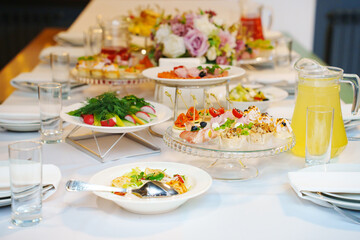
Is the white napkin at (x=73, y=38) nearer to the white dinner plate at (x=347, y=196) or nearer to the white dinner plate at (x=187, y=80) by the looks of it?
the white dinner plate at (x=187, y=80)

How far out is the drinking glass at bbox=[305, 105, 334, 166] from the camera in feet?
4.11

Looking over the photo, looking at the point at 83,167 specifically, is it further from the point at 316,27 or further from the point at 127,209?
the point at 316,27

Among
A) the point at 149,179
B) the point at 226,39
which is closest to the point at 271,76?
the point at 226,39

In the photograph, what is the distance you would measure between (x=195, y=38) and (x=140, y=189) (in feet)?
3.69

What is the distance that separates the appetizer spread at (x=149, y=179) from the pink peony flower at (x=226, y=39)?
1092 millimetres

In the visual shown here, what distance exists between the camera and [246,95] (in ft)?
5.92

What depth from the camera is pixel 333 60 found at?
5512 millimetres

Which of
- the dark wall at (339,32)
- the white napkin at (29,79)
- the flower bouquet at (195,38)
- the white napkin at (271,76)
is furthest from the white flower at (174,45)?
the dark wall at (339,32)

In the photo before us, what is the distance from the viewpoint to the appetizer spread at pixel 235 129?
1.20m

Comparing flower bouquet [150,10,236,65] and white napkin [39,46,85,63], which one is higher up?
flower bouquet [150,10,236,65]

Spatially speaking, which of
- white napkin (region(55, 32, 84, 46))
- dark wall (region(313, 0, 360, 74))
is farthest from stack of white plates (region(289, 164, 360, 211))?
dark wall (region(313, 0, 360, 74))

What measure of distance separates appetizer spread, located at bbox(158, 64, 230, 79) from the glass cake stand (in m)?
0.43

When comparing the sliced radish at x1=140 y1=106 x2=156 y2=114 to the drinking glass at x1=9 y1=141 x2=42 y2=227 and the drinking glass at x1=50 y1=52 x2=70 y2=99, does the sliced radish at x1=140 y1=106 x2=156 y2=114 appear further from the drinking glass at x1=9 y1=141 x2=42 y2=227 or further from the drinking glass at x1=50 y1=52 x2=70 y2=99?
the drinking glass at x1=50 y1=52 x2=70 y2=99

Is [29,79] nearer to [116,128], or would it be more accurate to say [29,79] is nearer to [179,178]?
[116,128]
